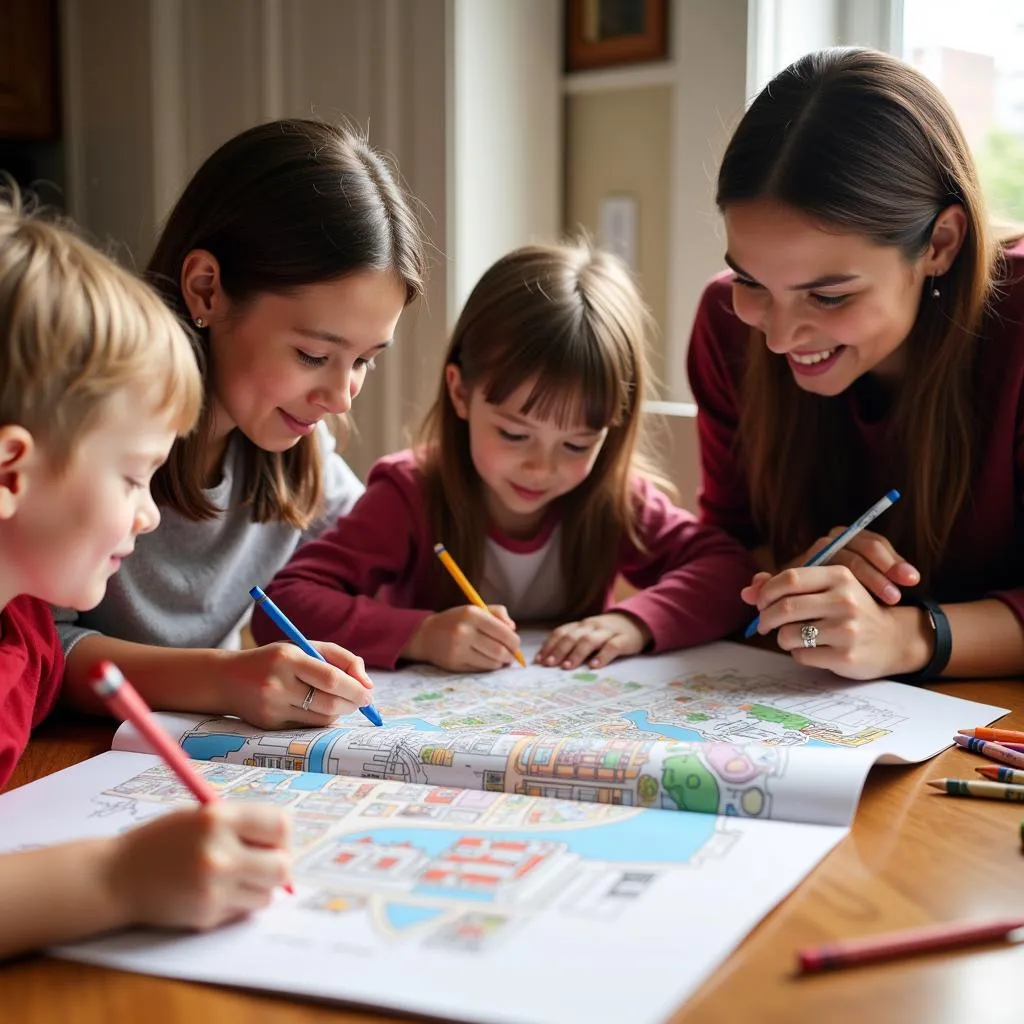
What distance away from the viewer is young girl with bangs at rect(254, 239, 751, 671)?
128 cm

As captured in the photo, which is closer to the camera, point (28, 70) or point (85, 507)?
point (85, 507)

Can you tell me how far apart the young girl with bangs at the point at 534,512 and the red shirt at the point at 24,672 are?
0.29 m

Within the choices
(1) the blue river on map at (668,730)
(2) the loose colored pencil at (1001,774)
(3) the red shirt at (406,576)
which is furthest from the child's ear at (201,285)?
(2) the loose colored pencil at (1001,774)

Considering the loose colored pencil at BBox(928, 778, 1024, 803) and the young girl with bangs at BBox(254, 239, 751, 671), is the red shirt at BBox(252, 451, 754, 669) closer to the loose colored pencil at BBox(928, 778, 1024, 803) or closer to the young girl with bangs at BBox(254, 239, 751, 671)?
the young girl with bangs at BBox(254, 239, 751, 671)

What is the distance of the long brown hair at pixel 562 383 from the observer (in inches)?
52.8

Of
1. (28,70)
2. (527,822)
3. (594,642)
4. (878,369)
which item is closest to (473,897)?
(527,822)

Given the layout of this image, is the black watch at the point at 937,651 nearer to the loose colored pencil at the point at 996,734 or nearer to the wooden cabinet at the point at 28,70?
the loose colored pencil at the point at 996,734

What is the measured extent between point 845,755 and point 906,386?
555 millimetres

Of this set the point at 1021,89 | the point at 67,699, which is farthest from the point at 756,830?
the point at 1021,89

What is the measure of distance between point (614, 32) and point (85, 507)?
1.48 m

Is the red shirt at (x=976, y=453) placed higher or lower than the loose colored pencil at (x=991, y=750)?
higher

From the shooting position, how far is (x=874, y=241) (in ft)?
3.78

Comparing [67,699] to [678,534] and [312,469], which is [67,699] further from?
[678,534]

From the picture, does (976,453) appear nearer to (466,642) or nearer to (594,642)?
(594,642)
